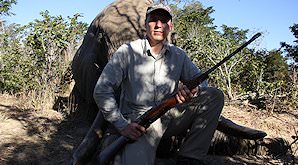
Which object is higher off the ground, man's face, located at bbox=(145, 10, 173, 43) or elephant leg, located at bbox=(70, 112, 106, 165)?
man's face, located at bbox=(145, 10, 173, 43)

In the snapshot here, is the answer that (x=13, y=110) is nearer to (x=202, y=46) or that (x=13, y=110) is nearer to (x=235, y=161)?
(x=235, y=161)

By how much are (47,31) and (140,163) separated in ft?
14.8

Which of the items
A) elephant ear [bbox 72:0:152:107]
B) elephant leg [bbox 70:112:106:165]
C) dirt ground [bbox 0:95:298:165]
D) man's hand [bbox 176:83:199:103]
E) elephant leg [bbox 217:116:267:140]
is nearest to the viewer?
man's hand [bbox 176:83:199:103]

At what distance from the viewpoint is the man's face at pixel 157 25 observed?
2814 mm

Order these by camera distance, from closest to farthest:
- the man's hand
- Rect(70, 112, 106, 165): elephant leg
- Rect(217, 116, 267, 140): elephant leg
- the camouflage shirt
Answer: the man's hand, the camouflage shirt, Rect(70, 112, 106, 165): elephant leg, Rect(217, 116, 267, 140): elephant leg

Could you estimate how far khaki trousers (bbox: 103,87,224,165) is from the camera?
9.39 ft

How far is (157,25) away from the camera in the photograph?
2816 mm

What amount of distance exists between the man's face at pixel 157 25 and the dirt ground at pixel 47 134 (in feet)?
4.10

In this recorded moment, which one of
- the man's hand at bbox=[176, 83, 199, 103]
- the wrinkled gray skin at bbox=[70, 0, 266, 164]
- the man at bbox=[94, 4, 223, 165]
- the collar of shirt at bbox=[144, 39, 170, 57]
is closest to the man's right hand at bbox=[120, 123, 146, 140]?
the man at bbox=[94, 4, 223, 165]

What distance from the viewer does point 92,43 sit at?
5000mm

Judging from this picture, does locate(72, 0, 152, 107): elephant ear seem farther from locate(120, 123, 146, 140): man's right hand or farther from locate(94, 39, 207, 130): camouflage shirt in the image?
locate(120, 123, 146, 140): man's right hand

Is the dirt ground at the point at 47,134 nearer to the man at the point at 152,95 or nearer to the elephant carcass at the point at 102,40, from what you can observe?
the elephant carcass at the point at 102,40

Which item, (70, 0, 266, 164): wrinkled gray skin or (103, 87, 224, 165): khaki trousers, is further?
(70, 0, 266, 164): wrinkled gray skin

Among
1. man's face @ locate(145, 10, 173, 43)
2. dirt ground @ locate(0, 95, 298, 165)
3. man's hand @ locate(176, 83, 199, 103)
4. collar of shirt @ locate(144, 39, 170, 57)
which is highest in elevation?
man's face @ locate(145, 10, 173, 43)
